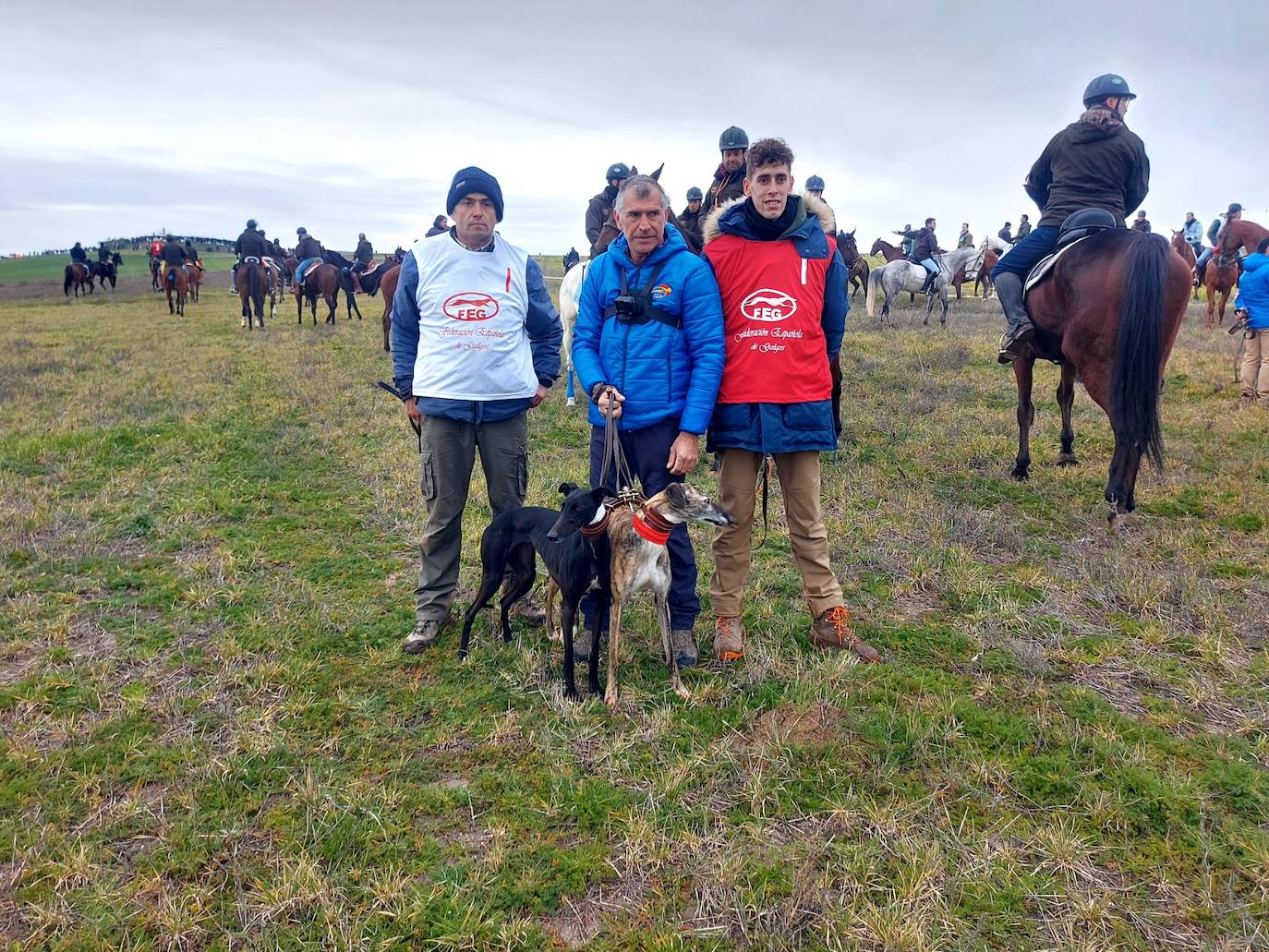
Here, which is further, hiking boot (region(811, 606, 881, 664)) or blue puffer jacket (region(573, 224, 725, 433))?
hiking boot (region(811, 606, 881, 664))

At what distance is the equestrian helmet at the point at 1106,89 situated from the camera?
240 inches

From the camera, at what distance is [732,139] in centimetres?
722

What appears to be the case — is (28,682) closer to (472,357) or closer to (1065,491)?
(472,357)

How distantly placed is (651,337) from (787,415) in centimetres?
80

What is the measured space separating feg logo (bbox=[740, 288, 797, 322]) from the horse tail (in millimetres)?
3500

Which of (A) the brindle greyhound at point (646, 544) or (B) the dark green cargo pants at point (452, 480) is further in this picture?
(B) the dark green cargo pants at point (452, 480)

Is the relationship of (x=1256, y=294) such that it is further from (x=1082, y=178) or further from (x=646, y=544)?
(x=646, y=544)

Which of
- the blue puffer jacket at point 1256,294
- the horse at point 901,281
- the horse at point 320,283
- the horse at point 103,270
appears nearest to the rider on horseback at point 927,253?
the horse at point 901,281

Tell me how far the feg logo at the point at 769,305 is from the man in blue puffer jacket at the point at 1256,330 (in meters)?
9.03

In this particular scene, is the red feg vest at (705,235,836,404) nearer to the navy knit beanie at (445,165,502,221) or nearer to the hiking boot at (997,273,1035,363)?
the navy knit beanie at (445,165,502,221)

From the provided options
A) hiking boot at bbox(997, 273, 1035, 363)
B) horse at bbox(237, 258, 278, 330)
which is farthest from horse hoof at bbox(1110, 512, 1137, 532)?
horse at bbox(237, 258, 278, 330)

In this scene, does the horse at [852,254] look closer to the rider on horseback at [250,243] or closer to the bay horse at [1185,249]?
the bay horse at [1185,249]

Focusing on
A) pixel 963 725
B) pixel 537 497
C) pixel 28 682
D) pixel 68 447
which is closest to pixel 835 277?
pixel 963 725

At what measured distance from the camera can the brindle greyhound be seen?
3.38 meters
